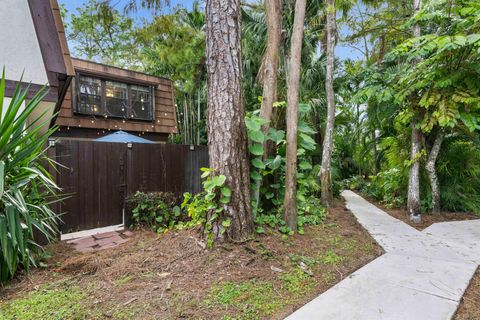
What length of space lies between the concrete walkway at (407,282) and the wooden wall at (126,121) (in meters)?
7.31

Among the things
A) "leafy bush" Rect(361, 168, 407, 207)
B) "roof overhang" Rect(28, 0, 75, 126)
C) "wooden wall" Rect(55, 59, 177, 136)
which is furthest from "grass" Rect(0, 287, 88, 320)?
"wooden wall" Rect(55, 59, 177, 136)

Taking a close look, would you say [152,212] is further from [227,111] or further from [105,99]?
[105,99]

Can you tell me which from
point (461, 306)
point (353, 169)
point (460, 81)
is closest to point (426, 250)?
point (461, 306)

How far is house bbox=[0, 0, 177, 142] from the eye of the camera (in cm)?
336

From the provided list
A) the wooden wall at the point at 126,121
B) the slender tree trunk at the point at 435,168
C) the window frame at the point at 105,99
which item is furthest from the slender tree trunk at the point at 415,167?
the window frame at the point at 105,99

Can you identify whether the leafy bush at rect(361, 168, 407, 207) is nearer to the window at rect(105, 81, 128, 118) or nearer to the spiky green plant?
the spiky green plant

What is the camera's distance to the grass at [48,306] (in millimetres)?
1740

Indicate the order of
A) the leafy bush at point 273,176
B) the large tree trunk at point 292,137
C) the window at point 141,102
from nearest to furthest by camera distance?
the leafy bush at point 273,176
the large tree trunk at point 292,137
the window at point 141,102

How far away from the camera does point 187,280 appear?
212cm

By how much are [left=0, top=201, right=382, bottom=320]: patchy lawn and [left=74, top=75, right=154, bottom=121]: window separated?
5696mm

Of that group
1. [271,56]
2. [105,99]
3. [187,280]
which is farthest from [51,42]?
[105,99]

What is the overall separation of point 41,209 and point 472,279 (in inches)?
161

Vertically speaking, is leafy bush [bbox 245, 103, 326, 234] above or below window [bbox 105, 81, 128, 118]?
below

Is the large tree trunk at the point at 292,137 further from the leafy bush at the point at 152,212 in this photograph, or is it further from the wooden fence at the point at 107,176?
the wooden fence at the point at 107,176
